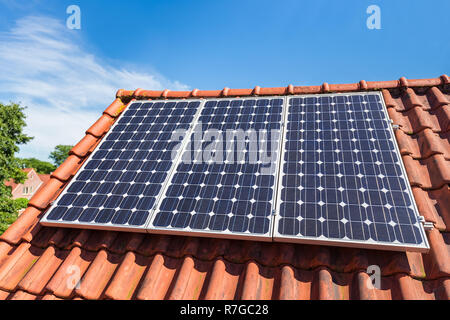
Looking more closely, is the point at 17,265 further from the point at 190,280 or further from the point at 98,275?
the point at 190,280

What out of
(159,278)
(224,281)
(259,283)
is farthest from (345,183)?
(159,278)

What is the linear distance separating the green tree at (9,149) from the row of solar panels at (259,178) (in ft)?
91.5

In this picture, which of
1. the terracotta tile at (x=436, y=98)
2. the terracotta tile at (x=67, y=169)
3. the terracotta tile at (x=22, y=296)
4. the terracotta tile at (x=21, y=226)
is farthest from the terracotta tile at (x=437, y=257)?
the terracotta tile at (x=67, y=169)

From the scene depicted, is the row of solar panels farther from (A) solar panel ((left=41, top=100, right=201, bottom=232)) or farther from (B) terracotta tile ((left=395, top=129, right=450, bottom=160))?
(B) terracotta tile ((left=395, top=129, right=450, bottom=160))

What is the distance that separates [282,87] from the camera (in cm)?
862

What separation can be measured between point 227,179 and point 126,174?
243 centimetres

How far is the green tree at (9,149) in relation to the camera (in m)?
26.2

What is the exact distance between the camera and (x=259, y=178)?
5.13 meters

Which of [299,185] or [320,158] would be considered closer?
[299,185]

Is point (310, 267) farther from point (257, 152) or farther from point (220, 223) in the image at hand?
point (257, 152)
